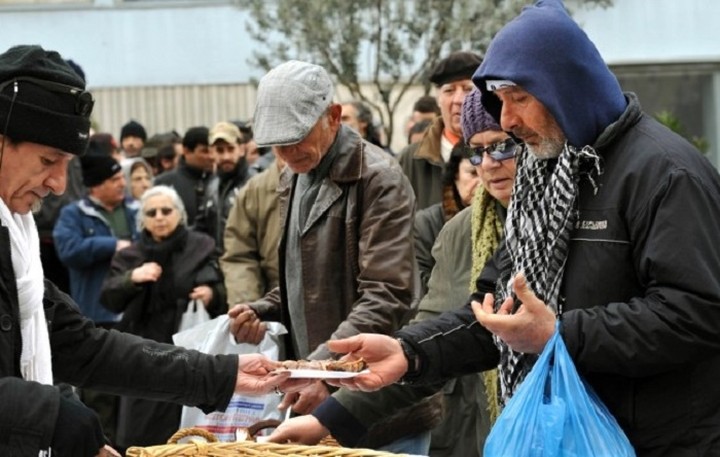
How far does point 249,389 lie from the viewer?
5160mm

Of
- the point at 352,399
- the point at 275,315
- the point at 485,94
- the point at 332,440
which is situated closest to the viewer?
the point at 485,94

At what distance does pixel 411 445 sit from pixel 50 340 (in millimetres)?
1594

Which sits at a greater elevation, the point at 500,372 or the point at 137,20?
the point at 500,372

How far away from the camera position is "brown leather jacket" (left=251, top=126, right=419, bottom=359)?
596 centimetres

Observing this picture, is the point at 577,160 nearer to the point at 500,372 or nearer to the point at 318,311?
the point at 500,372

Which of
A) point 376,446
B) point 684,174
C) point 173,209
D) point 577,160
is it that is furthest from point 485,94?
point 173,209

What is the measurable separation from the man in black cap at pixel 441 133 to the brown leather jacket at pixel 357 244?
5.20 ft

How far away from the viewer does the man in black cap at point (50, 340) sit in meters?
4.03

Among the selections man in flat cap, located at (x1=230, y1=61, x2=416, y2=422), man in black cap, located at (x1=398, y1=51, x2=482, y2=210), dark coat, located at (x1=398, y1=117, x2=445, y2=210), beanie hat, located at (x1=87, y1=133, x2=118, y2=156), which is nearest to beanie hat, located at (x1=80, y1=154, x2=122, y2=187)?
beanie hat, located at (x1=87, y1=133, x2=118, y2=156)

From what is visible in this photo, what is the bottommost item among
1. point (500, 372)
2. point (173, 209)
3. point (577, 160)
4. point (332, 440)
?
point (173, 209)

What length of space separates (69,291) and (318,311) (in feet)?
19.7

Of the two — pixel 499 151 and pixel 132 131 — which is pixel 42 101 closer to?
pixel 499 151

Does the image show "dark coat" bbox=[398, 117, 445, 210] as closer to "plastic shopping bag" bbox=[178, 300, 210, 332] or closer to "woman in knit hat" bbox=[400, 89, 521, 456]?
"plastic shopping bag" bbox=[178, 300, 210, 332]

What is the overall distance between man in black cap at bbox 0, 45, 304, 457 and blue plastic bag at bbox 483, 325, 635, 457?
1.13 m
